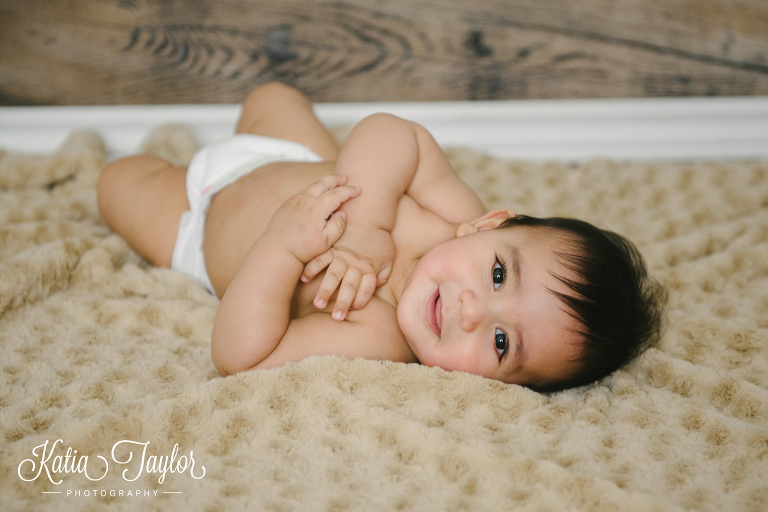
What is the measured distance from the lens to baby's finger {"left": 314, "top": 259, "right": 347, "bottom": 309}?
0.94 meters

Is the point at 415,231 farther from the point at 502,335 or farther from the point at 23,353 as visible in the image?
the point at 23,353

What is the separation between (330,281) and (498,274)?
0.29 metres

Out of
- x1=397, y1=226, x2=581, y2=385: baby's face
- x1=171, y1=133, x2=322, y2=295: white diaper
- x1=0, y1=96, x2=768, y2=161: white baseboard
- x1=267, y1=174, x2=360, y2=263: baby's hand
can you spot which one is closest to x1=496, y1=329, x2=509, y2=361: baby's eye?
x1=397, y1=226, x2=581, y2=385: baby's face

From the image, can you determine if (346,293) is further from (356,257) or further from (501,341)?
(501,341)

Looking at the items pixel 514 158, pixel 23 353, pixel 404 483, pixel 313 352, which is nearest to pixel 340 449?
pixel 404 483

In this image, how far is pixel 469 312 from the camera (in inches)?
35.7

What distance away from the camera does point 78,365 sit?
2.98 feet

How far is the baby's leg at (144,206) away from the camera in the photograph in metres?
1.27

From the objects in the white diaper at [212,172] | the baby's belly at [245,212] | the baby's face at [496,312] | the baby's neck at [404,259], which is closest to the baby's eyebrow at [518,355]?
the baby's face at [496,312]

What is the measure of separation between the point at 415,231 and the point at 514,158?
780mm

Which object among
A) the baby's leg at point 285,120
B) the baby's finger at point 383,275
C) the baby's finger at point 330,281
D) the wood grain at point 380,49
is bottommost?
the baby's finger at point 383,275

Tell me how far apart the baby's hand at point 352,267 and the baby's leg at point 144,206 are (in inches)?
18.8

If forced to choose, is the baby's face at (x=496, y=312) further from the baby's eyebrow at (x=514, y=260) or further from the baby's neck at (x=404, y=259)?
the baby's neck at (x=404, y=259)

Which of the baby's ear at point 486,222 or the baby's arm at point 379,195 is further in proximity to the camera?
the baby's ear at point 486,222
